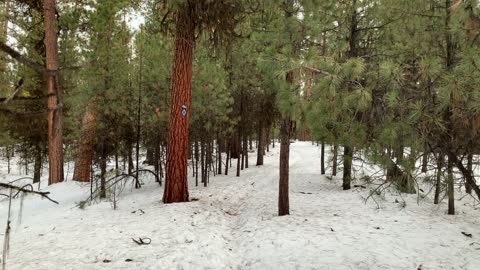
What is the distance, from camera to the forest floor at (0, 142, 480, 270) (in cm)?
505

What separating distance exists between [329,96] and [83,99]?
346 inches

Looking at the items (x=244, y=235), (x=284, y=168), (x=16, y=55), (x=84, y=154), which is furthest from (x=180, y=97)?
(x=84, y=154)

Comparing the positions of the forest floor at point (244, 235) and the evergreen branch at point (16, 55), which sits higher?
the evergreen branch at point (16, 55)

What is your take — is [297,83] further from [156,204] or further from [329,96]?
[156,204]

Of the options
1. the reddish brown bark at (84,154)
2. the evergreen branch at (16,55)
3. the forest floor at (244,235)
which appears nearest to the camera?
the evergreen branch at (16,55)

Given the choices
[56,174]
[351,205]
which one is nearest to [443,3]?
[351,205]

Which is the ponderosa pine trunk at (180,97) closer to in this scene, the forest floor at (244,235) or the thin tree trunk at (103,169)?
the forest floor at (244,235)

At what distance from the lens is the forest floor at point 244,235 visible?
16.6ft

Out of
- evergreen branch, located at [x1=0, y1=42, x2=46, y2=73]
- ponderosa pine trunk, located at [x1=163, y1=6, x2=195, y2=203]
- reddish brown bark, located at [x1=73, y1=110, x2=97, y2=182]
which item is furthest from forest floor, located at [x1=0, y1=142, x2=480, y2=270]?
evergreen branch, located at [x1=0, y1=42, x2=46, y2=73]

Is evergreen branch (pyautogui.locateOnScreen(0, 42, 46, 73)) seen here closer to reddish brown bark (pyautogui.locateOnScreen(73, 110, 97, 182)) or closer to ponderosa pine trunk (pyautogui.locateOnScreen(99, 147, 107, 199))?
ponderosa pine trunk (pyautogui.locateOnScreen(99, 147, 107, 199))

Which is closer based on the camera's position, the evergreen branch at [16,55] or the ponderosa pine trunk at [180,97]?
the evergreen branch at [16,55]

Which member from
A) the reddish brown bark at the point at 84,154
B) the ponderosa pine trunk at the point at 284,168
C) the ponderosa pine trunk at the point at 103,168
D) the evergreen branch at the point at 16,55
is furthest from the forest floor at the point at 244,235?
the evergreen branch at the point at 16,55

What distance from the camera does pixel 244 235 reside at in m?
6.57

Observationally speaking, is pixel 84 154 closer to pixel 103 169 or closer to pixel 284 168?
pixel 103 169
